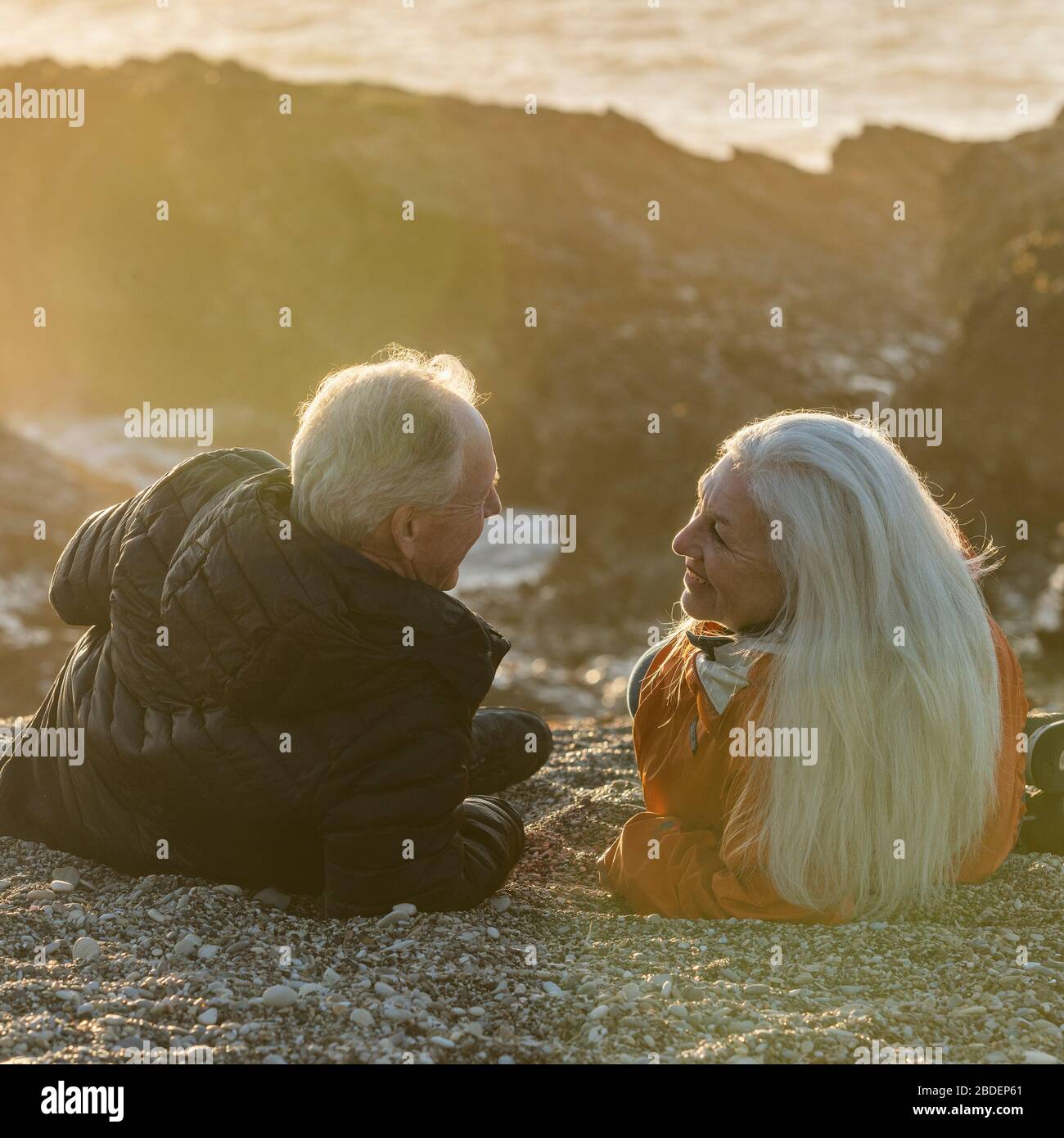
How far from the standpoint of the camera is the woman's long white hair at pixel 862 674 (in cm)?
356

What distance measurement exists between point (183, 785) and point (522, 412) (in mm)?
41229

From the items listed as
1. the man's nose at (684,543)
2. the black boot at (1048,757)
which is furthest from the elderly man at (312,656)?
the black boot at (1048,757)

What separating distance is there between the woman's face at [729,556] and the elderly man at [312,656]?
674 millimetres

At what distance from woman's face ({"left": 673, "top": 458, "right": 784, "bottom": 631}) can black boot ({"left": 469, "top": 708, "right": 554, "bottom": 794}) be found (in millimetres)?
1636

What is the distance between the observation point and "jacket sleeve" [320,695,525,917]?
363 centimetres

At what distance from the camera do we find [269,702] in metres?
3.61

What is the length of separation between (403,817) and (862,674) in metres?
1.46

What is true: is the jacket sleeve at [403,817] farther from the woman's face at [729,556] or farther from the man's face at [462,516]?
the woman's face at [729,556]

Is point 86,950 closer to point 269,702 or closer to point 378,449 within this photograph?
point 269,702
